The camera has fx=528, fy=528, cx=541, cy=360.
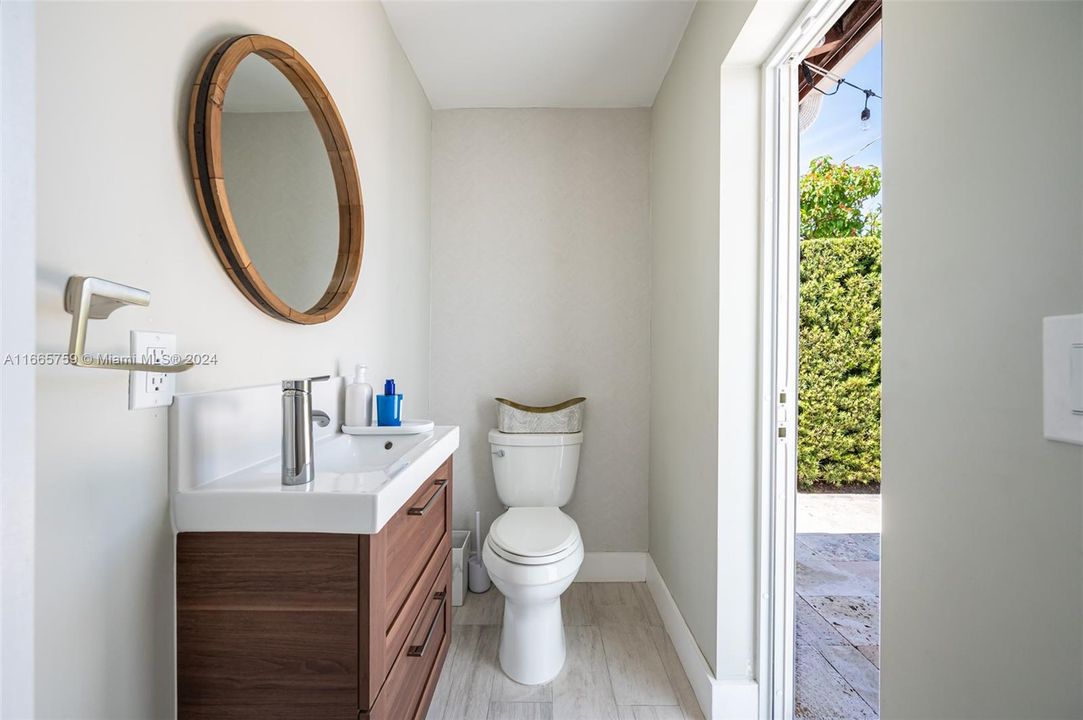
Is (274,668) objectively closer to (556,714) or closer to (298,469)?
(298,469)

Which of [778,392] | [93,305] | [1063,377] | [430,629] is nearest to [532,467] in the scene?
[430,629]

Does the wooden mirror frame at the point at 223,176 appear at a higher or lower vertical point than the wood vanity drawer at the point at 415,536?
higher

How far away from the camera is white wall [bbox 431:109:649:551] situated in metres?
2.69

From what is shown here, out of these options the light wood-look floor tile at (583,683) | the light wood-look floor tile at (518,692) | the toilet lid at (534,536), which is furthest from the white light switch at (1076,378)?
the light wood-look floor tile at (518,692)

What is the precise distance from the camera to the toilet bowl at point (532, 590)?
180 centimetres

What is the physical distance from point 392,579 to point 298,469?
0.30 metres

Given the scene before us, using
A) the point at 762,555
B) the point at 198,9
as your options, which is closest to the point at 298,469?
the point at 198,9

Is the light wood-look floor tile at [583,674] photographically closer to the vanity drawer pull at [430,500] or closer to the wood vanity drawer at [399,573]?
the wood vanity drawer at [399,573]

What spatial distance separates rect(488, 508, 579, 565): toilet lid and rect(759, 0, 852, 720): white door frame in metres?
0.67

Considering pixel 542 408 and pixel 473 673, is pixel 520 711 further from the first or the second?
pixel 542 408

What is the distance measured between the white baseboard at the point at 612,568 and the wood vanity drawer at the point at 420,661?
43.0 inches

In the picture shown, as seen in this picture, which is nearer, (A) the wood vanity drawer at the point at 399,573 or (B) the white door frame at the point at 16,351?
(B) the white door frame at the point at 16,351

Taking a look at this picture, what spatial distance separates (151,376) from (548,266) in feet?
6.52

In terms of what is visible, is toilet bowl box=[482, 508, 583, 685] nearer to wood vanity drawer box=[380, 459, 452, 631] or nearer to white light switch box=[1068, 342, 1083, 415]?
wood vanity drawer box=[380, 459, 452, 631]
